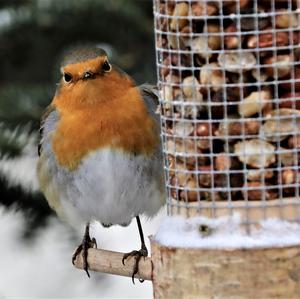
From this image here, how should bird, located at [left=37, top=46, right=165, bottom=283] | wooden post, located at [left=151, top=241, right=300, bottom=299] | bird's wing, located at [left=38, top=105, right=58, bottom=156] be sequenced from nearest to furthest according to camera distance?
wooden post, located at [left=151, top=241, right=300, bottom=299], bird, located at [left=37, top=46, right=165, bottom=283], bird's wing, located at [left=38, top=105, right=58, bottom=156]

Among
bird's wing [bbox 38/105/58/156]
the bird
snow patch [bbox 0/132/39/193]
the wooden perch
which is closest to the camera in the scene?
the wooden perch

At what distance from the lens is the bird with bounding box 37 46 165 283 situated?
4.49 meters

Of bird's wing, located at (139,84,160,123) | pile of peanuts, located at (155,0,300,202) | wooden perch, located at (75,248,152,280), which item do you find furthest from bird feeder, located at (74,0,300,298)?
bird's wing, located at (139,84,160,123)

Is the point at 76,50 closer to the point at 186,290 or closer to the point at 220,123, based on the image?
the point at 220,123

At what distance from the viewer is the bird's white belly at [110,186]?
4.63m

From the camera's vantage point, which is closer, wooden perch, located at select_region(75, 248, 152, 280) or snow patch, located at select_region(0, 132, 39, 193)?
wooden perch, located at select_region(75, 248, 152, 280)

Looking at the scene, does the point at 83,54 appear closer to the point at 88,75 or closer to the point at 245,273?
the point at 88,75

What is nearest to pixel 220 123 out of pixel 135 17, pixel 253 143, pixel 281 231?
pixel 253 143

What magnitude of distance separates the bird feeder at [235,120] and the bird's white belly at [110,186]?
962 millimetres

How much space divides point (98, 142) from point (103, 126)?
6cm

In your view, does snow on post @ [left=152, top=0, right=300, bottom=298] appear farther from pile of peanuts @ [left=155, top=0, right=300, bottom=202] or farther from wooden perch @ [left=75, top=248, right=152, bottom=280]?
wooden perch @ [left=75, top=248, right=152, bottom=280]

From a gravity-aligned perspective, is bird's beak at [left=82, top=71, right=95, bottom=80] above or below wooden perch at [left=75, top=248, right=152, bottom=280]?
above

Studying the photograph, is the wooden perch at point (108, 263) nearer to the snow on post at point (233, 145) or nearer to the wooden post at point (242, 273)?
the snow on post at point (233, 145)

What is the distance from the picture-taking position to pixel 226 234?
3.50 meters
